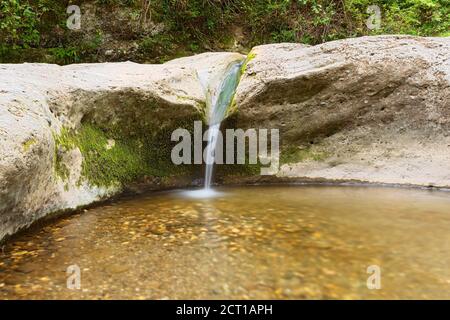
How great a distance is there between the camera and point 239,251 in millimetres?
3373

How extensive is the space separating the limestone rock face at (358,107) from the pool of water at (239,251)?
1.17m

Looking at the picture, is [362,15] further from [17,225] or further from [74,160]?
[17,225]

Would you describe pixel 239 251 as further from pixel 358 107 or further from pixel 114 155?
pixel 358 107

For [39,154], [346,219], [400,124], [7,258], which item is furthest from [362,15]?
[7,258]

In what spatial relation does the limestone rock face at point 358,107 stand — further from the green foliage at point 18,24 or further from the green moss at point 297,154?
the green foliage at point 18,24

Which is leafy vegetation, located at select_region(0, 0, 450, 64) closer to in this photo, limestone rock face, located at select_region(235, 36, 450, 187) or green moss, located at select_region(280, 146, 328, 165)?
limestone rock face, located at select_region(235, 36, 450, 187)

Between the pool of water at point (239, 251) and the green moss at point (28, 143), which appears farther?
the green moss at point (28, 143)

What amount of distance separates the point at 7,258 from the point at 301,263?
7.65ft

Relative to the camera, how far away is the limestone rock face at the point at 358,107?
606 centimetres

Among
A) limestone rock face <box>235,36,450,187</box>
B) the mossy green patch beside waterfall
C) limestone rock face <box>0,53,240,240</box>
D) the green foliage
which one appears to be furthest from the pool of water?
the green foliage

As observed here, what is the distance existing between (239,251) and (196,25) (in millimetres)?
8592

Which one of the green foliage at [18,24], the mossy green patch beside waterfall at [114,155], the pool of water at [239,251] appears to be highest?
the green foliage at [18,24]

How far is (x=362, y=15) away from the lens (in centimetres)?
1090

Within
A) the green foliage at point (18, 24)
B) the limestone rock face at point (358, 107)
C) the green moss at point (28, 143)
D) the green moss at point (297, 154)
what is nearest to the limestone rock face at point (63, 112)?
the green moss at point (28, 143)
